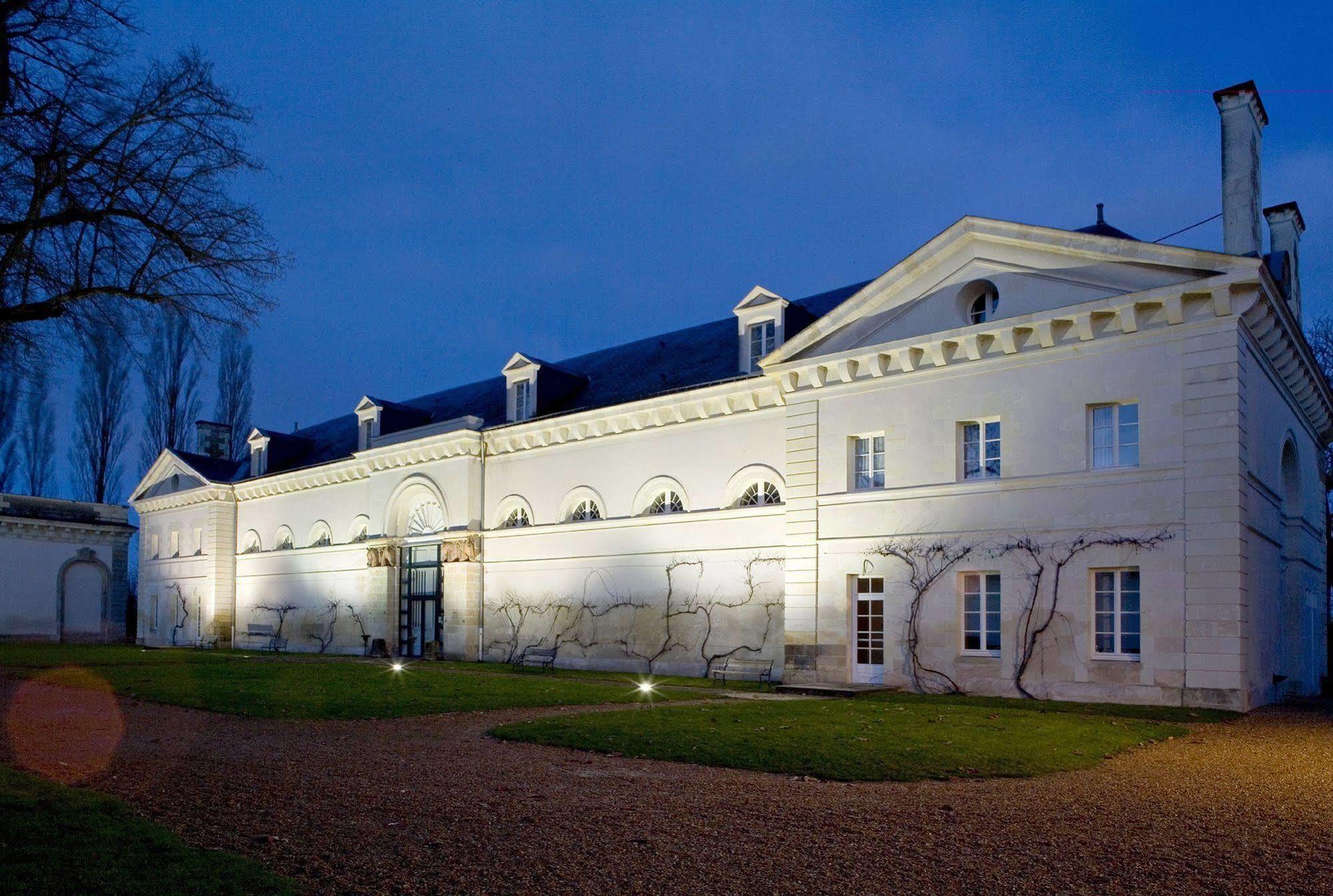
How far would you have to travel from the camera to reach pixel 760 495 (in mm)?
21734

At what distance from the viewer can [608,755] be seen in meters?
10.2

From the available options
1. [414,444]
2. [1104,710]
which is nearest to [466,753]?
[1104,710]

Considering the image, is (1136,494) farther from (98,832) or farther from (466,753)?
(98,832)

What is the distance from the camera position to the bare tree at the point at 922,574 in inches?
695

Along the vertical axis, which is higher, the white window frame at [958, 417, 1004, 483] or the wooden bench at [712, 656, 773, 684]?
the white window frame at [958, 417, 1004, 483]

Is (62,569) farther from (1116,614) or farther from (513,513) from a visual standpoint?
(1116,614)

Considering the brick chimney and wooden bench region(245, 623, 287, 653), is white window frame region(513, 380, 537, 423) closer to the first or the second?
wooden bench region(245, 623, 287, 653)

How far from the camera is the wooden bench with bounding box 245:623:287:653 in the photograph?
115 feet

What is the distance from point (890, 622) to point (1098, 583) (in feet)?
12.0

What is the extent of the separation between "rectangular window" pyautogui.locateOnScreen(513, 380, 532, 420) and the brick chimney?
21087 mm

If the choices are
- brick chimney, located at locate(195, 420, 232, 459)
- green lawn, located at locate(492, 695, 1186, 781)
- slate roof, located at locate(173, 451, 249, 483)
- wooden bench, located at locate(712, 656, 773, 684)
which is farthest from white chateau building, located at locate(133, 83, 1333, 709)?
brick chimney, located at locate(195, 420, 232, 459)

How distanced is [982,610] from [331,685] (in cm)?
1089

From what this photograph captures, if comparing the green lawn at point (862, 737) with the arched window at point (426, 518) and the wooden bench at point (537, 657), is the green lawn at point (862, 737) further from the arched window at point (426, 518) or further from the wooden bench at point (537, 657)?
the arched window at point (426, 518)

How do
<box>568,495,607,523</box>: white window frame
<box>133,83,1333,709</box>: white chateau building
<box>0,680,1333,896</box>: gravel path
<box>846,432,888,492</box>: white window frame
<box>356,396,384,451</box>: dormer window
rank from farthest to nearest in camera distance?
<box>356,396,384,451</box>: dormer window < <box>568,495,607,523</box>: white window frame < <box>846,432,888,492</box>: white window frame < <box>133,83,1333,709</box>: white chateau building < <box>0,680,1333,896</box>: gravel path
